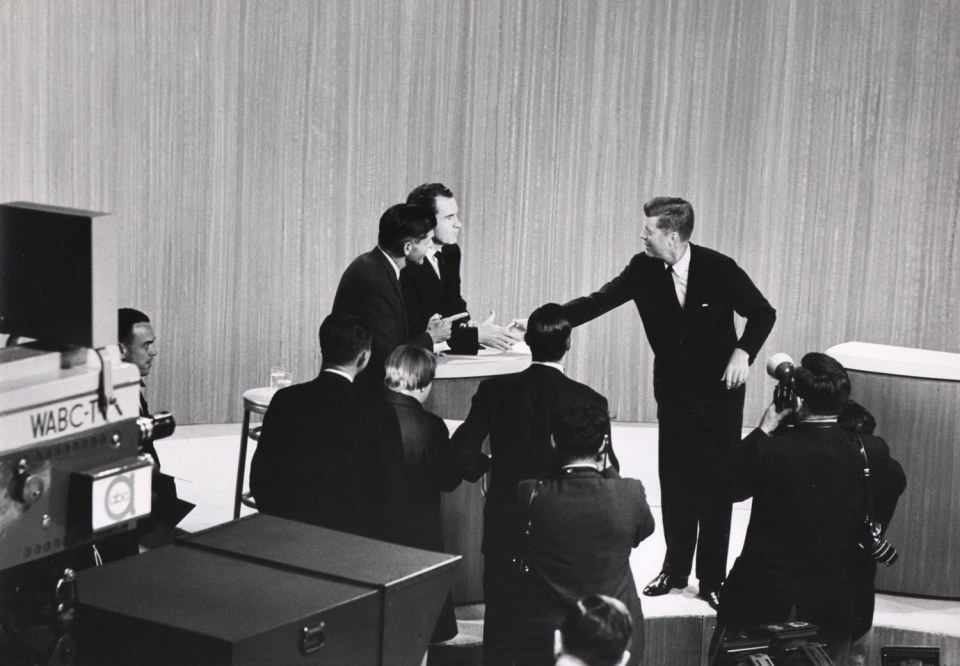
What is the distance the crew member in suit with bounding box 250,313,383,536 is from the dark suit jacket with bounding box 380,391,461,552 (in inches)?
8.3

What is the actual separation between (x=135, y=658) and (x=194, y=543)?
0.26m

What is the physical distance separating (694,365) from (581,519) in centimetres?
138

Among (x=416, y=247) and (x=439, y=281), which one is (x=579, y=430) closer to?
(x=416, y=247)

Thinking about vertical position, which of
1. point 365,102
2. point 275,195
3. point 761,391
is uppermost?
point 365,102

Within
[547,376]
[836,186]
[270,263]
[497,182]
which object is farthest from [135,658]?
[836,186]

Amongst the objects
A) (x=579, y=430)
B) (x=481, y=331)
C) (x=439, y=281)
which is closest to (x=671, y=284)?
(x=481, y=331)

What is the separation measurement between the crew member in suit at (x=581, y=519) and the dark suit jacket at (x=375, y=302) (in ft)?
3.32

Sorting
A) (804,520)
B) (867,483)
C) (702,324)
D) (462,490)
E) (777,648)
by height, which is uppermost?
(702,324)

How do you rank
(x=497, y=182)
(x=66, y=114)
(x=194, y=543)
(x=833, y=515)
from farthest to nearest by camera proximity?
1. (x=497, y=182)
2. (x=66, y=114)
3. (x=833, y=515)
4. (x=194, y=543)

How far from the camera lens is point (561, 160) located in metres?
6.84

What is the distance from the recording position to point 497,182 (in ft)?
22.3

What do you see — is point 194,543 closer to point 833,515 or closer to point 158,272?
point 833,515

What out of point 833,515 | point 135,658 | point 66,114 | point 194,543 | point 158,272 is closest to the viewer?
point 135,658

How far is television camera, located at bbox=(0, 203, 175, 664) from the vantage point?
1.49 m
